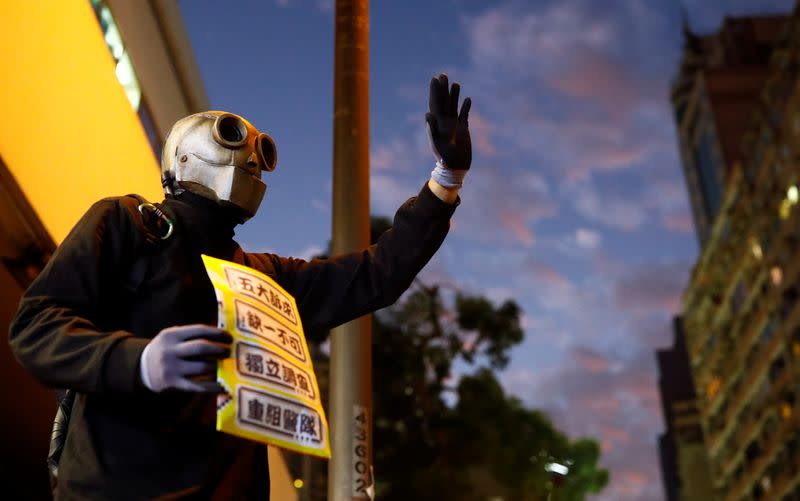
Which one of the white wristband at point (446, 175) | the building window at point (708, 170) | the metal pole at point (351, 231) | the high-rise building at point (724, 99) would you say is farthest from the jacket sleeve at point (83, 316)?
the building window at point (708, 170)

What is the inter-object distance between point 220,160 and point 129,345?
806mm

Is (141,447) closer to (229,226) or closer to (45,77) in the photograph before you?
(229,226)

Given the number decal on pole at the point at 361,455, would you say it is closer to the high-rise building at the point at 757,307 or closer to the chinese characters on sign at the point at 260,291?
the chinese characters on sign at the point at 260,291

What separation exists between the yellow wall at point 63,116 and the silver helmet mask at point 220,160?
2486 millimetres

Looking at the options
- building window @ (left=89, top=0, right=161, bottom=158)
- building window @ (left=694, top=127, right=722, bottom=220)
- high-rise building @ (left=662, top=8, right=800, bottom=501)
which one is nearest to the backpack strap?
building window @ (left=89, top=0, right=161, bottom=158)

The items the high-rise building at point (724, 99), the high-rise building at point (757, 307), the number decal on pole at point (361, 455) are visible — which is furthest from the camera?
the high-rise building at point (724, 99)

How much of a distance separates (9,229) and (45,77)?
903 mm

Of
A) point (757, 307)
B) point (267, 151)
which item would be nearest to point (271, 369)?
point (267, 151)

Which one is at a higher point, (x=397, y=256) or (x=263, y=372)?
(x=397, y=256)

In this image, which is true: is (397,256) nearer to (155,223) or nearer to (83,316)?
(155,223)

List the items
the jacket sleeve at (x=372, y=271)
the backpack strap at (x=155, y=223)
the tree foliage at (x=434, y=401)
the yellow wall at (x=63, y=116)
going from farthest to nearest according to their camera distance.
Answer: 1. the tree foliage at (x=434, y=401)
2. the yellow wall at (x=63, y=116)
3. the jacket sleeve at (x=372, y=271)
4. the backpack strap at (x=155, y=223)

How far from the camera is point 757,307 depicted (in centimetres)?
6512

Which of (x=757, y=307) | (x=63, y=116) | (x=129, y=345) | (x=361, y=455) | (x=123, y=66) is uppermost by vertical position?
(x=757, y=307)

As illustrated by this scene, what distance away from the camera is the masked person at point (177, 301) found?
7.82ft
